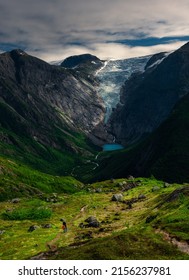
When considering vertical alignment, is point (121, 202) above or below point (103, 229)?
below

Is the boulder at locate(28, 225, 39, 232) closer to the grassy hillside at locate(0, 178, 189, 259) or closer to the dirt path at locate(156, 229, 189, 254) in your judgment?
the grassy hillside at locate(0, 178, 189, 259)

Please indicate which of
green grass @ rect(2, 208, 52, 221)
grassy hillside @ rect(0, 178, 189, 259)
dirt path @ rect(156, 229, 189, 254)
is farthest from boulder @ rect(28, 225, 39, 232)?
dirt path @ rect(156, 229, 189, 254)

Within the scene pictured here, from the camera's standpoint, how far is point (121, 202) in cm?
14600

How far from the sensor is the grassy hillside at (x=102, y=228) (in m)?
61.2

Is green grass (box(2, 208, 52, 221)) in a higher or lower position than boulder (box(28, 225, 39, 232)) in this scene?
lower

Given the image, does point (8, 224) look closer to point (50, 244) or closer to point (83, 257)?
point (50, 244)

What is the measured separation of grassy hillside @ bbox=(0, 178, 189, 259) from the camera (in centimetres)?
6125

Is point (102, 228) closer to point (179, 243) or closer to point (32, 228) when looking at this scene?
point (32, 228)

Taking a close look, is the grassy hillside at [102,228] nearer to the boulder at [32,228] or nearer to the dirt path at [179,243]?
the dirt path at [179,243]

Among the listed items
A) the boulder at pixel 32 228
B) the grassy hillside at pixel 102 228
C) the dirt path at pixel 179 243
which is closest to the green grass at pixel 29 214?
the grassy hillside at pixel 102 228

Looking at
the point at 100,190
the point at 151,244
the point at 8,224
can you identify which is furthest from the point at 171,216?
the point at 100,190

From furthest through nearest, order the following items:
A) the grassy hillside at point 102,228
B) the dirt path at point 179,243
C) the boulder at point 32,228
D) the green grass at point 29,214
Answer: the green grass at point 29,214 → the boulder at point 32,228 → the dirt path at point 179,243 → the grassy hillside at point 102,228
